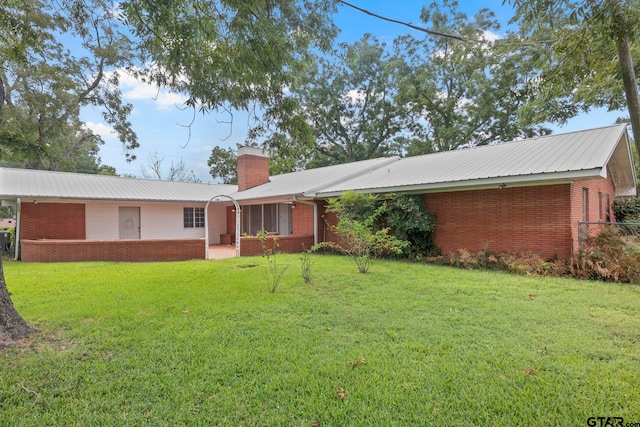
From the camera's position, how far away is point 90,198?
13.8 metres

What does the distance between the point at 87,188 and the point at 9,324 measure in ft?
43.6

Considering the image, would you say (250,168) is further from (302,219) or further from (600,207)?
(600,207)

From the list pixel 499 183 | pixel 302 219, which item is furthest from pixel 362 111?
pixel 499 183

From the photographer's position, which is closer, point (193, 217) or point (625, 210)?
point (625, 210)

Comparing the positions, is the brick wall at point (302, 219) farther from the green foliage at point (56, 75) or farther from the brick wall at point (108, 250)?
the green foliage at point (56, 75)

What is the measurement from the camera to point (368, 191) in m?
11.9

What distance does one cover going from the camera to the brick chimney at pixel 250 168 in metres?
20.0

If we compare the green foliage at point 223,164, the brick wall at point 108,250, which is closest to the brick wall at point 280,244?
the brick wall at point 108,250

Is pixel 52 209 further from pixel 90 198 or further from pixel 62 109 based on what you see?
pixel 62 109

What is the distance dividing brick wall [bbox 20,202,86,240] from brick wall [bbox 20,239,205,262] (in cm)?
169

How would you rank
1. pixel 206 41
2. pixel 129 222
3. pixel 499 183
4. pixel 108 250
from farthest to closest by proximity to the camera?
pixel 129 222
pixel 108 250
pixel 499 183
pixel 206 41

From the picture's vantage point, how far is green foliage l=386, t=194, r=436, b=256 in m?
10.6

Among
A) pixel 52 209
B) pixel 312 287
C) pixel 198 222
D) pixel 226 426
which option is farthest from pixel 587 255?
pixel 52 209

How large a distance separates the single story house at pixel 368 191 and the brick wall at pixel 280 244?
42 millimetres
